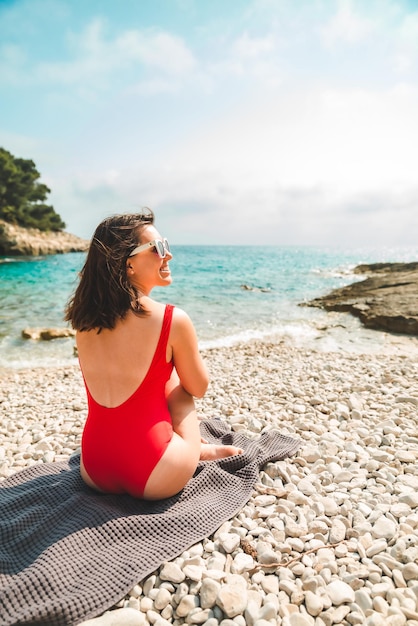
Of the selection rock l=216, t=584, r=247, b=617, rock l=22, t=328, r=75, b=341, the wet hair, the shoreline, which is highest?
the wet hair

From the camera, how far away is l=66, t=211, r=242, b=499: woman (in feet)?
8.50

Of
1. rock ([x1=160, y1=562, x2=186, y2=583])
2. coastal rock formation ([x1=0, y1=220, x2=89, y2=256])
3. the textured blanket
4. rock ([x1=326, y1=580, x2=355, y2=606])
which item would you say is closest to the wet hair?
the textured blanket

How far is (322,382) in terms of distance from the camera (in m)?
5.95

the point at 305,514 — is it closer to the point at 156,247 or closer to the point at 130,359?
the point at 130,359

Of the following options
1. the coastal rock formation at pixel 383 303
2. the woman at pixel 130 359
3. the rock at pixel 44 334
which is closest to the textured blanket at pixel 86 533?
the woman at pixel 130 359

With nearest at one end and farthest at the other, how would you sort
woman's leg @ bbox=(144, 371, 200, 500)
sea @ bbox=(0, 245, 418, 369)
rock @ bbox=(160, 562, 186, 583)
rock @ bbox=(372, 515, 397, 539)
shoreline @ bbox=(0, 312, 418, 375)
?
rock @ bbox=(160, 562, 186, 583)
rock @ bbox=(372, 515, 397, 539)
woman's leg @ bbox=(144, 371, 200, 500)
shoreline @ bbox=(0, 312, 418, 375)
sea @ bbox=(0, 245, 418, 369)

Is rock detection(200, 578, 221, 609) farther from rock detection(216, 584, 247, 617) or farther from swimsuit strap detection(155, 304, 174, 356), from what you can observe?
swimsuit strap detection(155, 304, 174, 356)

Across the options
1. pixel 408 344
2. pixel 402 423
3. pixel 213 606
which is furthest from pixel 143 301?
pixel 408 344

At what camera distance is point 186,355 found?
2.73 meters

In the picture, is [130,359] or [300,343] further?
[300,343]

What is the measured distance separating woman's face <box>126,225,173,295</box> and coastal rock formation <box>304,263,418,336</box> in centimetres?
1003

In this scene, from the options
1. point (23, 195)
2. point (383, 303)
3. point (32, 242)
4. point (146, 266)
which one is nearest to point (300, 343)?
point (383, 303)

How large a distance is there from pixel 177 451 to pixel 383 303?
12.2 m

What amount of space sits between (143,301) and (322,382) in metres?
4.06
